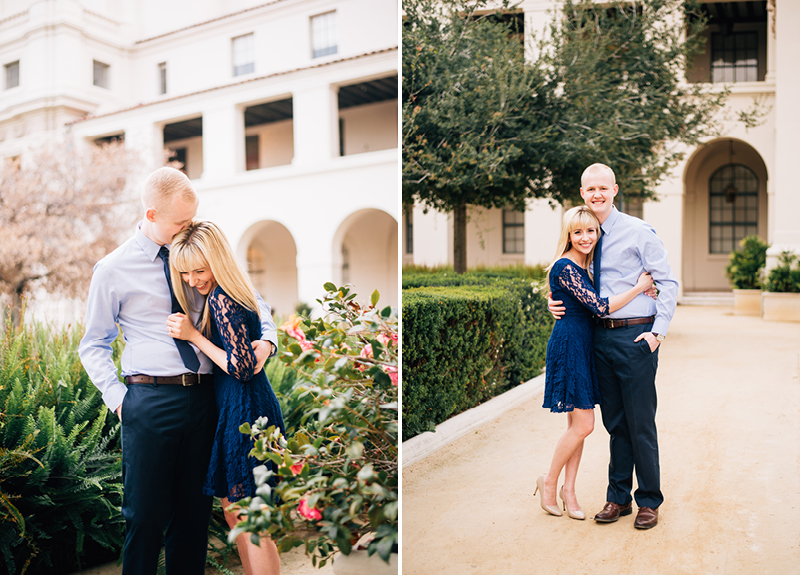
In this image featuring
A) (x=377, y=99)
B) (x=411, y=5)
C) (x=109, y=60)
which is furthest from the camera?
(x=377, y=99)

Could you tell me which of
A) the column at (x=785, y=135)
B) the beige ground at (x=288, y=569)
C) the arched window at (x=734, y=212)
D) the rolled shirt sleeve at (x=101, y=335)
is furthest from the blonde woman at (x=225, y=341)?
the column at (x=785, y=135)

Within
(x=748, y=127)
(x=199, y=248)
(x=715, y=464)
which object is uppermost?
(x=748, y=127)

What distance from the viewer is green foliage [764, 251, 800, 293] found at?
2.51m

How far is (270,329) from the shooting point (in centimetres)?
225

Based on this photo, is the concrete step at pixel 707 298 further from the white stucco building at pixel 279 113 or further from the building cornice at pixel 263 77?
the building cornice at pixel 263 77

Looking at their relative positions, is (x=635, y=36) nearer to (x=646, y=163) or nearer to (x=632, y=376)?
(x=646, y=163)

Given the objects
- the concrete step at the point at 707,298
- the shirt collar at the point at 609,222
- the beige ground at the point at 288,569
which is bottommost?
the beige ground at the point at 288,569

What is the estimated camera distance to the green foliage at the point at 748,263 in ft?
8.54

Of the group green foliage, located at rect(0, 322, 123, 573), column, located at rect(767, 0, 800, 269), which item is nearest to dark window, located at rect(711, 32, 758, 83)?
column, located at rect(767, 0, 800, 269)

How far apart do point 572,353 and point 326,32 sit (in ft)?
50.1

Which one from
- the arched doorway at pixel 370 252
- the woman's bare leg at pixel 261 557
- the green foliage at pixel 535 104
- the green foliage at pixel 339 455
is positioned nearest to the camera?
the green foliage at pixel 339 455

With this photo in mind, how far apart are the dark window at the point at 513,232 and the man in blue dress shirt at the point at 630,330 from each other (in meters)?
1.68

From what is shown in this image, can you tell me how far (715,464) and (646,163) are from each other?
2.80m

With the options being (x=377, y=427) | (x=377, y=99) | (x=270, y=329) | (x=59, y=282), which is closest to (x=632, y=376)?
(x=377, y=427)
